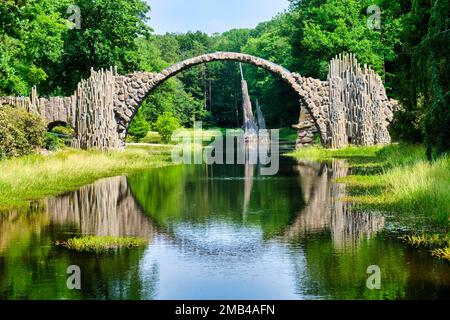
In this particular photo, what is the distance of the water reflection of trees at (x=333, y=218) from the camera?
12875 millimetres

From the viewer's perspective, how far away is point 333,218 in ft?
48.9

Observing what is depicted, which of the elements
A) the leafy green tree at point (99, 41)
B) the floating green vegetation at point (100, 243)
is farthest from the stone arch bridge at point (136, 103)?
the floating green vegetation at point (100, 243)

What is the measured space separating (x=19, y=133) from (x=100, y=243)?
15927 millimetres

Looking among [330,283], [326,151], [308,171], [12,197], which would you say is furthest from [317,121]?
[330,283]

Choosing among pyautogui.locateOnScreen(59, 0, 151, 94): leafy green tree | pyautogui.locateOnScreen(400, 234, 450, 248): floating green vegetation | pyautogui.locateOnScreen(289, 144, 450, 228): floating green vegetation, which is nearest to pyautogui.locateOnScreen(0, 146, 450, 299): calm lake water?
pyautogui.locateOnScreen(400, 234, 450, 248): floating green vegetation

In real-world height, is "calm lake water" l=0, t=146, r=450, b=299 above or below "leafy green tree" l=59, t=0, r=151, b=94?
below

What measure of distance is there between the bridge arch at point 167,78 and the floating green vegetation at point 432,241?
1174 inches

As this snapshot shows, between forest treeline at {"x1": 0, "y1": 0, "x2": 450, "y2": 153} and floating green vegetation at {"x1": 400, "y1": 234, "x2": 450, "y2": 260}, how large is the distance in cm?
363

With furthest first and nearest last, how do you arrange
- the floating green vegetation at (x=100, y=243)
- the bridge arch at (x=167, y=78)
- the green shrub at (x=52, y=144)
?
1. the bridge arch at (x=167, y=78)
2. the green shrub at (x=52, y=144)
3. the floating green vegetation at (x=100, y=243)

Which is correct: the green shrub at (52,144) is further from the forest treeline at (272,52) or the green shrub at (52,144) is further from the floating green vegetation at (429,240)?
the floating green vegetation at (429,240)

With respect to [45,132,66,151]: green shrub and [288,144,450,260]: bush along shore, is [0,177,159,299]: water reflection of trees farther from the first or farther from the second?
[45,132,66,151]: green shrub

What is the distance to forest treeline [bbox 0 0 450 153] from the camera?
54.4 ft
